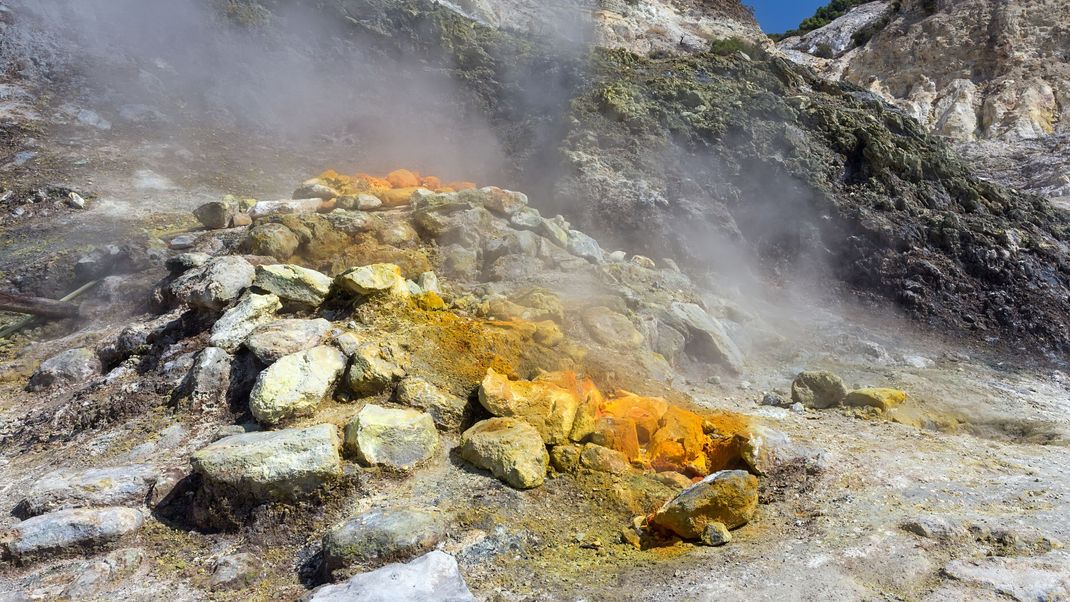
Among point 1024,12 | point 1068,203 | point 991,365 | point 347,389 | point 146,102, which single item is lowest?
point 347,389

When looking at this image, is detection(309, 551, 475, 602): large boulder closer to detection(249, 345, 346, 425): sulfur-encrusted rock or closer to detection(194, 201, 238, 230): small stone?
detection(249, 345, 346, 425): sulfur-encrusted rock

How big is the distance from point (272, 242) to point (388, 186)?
12.3ft

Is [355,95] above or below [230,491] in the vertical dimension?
above

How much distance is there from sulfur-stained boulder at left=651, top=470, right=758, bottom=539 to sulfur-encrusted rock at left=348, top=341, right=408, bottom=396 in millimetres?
2157

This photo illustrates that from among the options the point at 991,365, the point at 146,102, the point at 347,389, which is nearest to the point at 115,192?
the point at 146,102

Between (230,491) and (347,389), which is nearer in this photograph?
(230,491)

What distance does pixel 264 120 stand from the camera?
14.1 m

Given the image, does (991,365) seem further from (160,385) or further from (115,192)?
(115,192)

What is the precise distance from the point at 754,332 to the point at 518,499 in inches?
227

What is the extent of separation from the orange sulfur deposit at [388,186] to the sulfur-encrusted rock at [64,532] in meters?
5.93

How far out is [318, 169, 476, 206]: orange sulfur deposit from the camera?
9.00 meters

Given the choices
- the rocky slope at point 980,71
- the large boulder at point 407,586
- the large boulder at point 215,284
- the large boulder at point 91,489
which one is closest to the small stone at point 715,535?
the large boulder at point 407,586

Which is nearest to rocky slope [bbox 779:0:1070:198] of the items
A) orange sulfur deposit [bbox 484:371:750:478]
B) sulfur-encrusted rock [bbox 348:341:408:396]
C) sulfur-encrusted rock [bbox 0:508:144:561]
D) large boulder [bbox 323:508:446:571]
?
orange sulfur deposit [bbox 484:371:750:478]

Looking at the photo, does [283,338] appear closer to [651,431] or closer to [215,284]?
[215,284]
